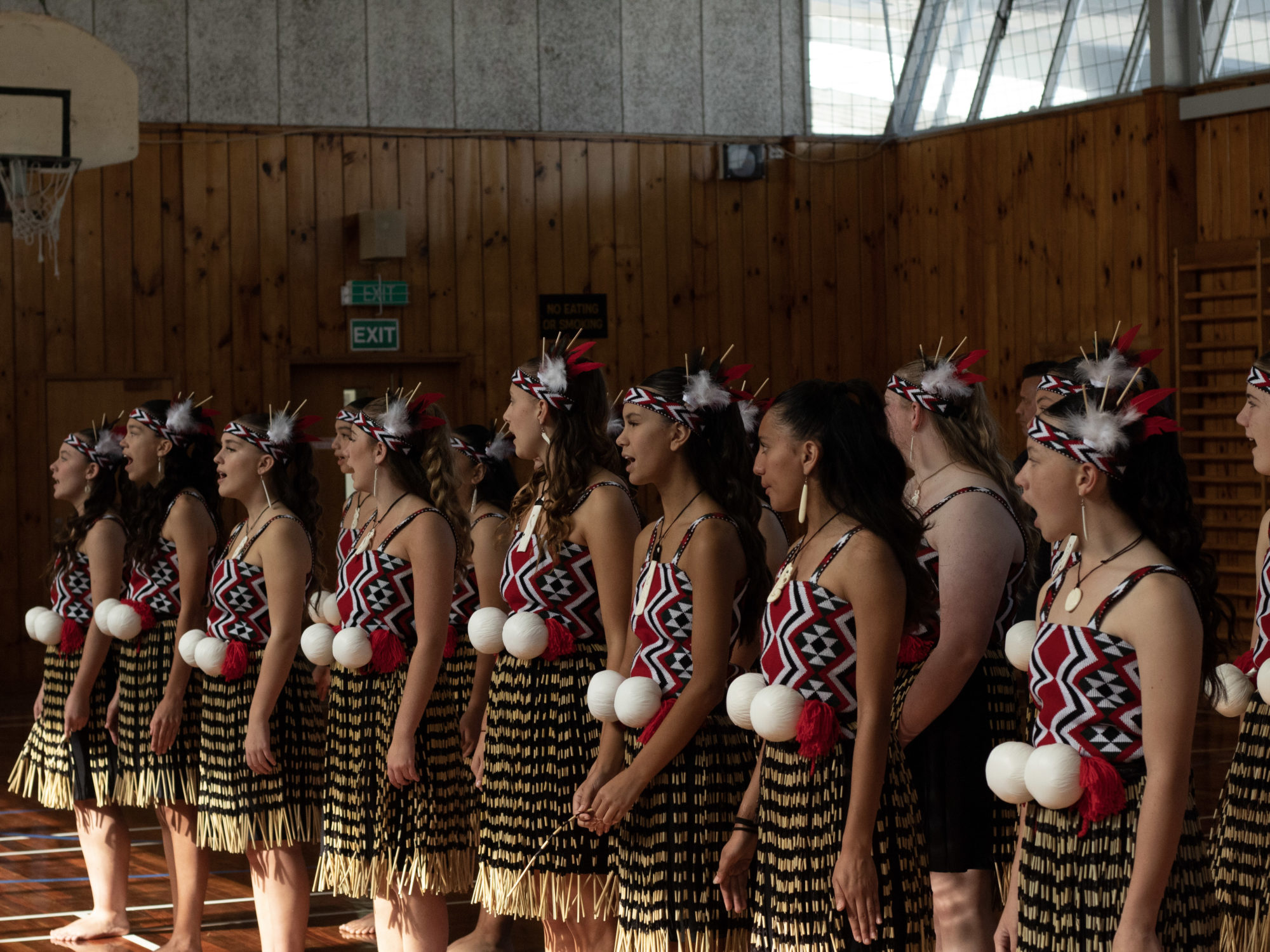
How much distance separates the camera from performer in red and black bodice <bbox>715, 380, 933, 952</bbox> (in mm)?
2375

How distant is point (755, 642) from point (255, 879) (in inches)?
66.0

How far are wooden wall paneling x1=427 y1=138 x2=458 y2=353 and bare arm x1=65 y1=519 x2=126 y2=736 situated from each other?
5.13 m

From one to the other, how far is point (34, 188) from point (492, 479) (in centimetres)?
402

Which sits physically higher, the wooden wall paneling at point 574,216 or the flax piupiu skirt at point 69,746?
the wooden wall paneling at point 574,216

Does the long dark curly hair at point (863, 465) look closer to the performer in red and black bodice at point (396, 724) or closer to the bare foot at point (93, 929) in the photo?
the performer in red and black bodice at point (396, 724)

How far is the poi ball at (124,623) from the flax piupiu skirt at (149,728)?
0.22 ft

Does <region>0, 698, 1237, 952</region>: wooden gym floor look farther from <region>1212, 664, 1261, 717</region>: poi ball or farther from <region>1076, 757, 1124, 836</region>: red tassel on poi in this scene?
<region>1076, 757, 1124, 836</region>: red tassel on poi

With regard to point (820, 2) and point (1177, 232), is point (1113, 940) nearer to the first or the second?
point (1177, 232)

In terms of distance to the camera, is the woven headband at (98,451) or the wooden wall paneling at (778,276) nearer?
the woven headband at (98,451)

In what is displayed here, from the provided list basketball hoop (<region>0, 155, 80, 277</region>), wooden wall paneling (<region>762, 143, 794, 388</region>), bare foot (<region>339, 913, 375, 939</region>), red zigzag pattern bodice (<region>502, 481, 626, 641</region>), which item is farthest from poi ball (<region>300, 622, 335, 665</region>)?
wooden wall paneling (<region>762, 143, 794, 388</region>)

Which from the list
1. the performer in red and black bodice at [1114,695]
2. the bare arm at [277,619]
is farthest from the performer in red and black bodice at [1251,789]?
the bare arm at [277,619]

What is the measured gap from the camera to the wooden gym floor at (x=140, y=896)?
4441mm

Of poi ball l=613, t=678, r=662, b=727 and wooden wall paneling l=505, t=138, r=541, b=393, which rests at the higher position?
wooden wall paneling l=505, t=138, r=541, b=393

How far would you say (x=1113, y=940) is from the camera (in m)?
2.11
